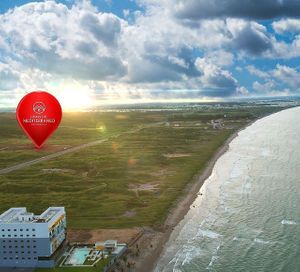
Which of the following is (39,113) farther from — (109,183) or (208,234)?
(109,183)

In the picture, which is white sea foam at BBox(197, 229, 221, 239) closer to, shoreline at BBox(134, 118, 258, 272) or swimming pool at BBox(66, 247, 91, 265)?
shoreline at BBox(134, 118, 258, 272)

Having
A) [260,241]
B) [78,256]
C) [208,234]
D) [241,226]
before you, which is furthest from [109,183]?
[260,241]

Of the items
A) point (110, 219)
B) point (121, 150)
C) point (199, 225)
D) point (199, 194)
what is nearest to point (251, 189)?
point (199, 194)

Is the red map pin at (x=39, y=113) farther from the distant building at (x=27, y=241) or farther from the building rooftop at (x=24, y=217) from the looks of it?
the distant building at (x=27, y=241)

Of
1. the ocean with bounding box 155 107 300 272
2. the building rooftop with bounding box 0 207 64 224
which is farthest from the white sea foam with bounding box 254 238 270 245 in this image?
the building rooftop with bounding box 0 207 64 224

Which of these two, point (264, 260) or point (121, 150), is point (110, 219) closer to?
point (264, 260)

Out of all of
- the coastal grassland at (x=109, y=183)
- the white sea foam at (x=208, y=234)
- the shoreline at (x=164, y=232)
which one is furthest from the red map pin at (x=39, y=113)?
the white sea foam at (x=208, y=234)
